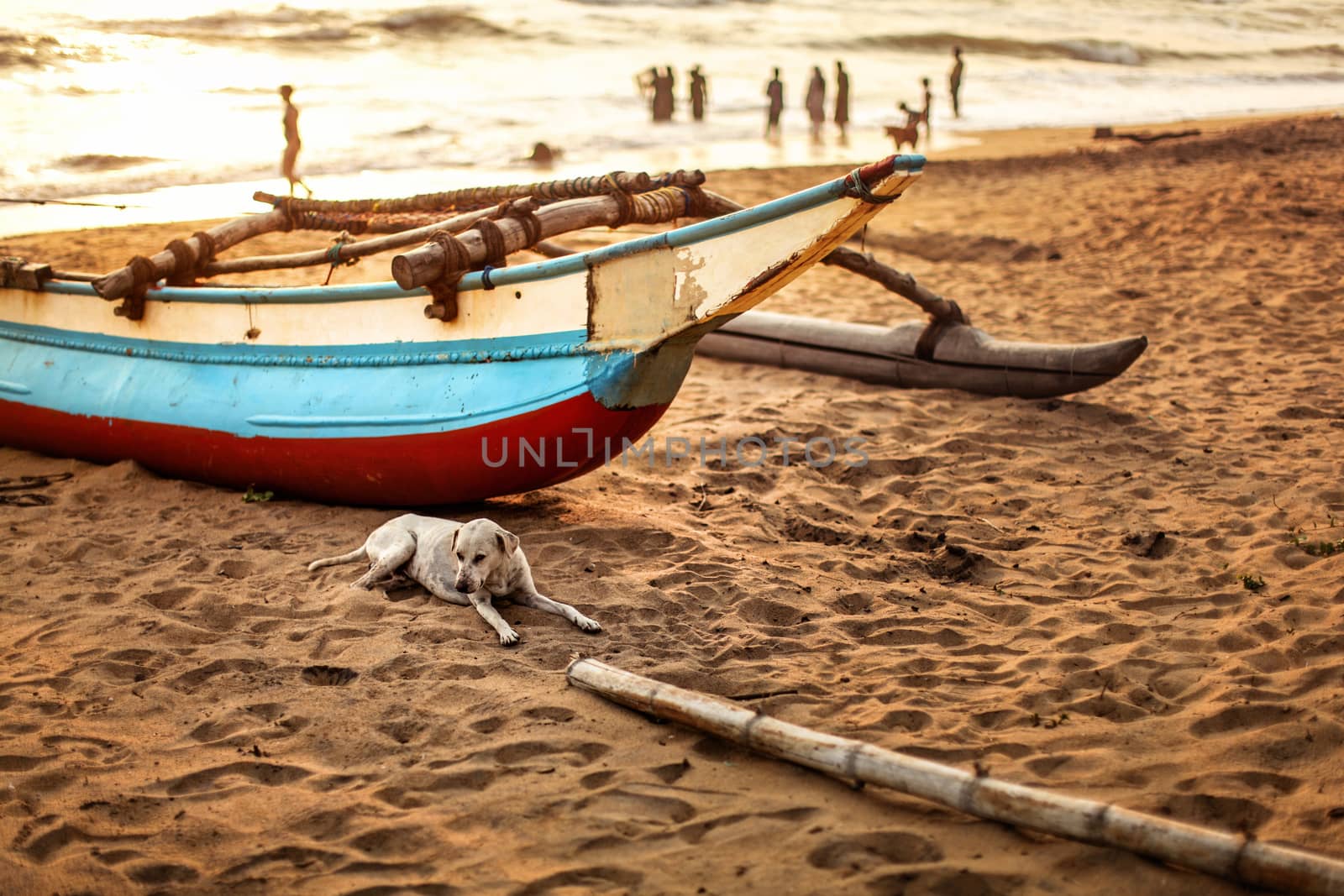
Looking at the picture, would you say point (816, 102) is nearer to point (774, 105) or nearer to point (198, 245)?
point (774, 105)

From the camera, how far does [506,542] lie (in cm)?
425

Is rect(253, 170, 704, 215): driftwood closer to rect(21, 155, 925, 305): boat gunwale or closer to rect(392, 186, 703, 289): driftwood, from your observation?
rect(392, 186, 703, 289): driftwood

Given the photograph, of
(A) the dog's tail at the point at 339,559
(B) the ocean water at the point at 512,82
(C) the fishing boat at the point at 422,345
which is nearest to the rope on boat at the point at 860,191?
(C) the fishing boat at the point at 422,345

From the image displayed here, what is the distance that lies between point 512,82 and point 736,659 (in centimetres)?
2466

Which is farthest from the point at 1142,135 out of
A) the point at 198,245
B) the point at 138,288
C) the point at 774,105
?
the point at 138,288

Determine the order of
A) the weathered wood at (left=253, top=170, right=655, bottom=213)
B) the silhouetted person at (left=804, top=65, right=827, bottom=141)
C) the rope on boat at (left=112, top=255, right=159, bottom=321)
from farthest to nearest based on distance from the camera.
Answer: the silhouetted person at (left=804, top=65, right=827, bottom=141)
the rope on boat at (left=112, top=255, right=159, bottom=321)
the weathered wood at (left=253, top=170, right=655, bottom=213)

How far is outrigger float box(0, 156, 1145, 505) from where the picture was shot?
458cm

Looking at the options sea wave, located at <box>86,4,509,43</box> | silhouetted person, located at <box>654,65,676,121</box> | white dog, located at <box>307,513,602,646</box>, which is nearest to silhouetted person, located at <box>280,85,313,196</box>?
silhouetted person, located at <box>654,65,676,121</box>

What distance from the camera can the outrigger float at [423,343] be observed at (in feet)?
15.0

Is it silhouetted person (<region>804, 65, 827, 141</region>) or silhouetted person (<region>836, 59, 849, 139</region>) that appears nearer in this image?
silhouetted person (<region>804, 65, 827, 141</region>)

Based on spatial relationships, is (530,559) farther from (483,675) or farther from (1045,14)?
(1045,14)

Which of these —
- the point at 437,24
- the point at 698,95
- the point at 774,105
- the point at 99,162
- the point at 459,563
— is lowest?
the point at 459,563

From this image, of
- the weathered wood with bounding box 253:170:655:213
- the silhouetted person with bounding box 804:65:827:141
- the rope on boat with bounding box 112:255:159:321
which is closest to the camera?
the weathered wood with bounding box 253:170:655:213

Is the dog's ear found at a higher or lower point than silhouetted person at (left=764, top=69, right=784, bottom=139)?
lower
